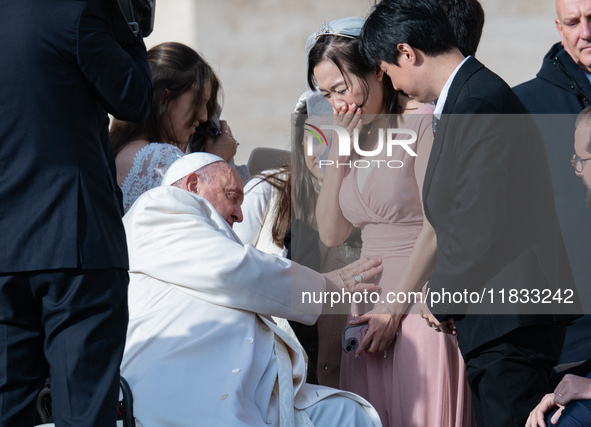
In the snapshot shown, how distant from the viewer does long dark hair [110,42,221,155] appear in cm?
368

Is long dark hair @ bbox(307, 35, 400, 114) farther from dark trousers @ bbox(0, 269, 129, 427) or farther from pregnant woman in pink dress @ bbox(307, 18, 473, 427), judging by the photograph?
dark trousers @ bbox(0, 269, 129, 427)

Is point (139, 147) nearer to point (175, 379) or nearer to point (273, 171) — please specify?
point (273, 171)

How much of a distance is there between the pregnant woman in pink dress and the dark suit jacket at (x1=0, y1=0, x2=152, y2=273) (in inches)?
44.1

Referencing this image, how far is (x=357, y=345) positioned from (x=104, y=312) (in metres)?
1.14

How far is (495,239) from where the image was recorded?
2.38 m

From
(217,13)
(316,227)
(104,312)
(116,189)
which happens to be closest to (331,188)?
(316,227)

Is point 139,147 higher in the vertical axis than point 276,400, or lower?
higher

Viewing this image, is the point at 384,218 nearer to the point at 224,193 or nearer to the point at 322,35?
the point at 224,193

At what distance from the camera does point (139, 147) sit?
361 centimetres

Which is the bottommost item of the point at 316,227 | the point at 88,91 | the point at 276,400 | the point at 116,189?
the point at 276,400

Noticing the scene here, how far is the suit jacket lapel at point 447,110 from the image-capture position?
2473 millimetres

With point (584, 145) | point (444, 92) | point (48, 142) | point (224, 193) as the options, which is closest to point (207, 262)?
point (224, 193)

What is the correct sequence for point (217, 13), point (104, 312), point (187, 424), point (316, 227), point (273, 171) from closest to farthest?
point (104, 312), point (187, 424), point (316, 227), point (273, 171), point (217, 13)

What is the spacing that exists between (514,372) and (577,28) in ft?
5.67
